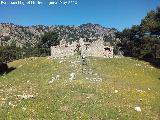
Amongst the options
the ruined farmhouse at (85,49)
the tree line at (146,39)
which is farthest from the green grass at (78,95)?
the tree line at (146,39)

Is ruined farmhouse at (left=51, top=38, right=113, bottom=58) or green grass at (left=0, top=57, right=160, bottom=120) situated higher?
ruined farmhouse at (left=51, top=38, right=113, bottom=58)

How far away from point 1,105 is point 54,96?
5575 mm

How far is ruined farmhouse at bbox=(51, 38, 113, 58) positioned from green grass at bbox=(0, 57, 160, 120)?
15.9 m

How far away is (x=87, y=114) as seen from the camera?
1258 inches

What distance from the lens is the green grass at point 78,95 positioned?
3238 cm

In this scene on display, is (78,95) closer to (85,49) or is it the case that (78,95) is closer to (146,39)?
(85,49)

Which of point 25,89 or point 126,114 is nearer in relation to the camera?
point 126,114

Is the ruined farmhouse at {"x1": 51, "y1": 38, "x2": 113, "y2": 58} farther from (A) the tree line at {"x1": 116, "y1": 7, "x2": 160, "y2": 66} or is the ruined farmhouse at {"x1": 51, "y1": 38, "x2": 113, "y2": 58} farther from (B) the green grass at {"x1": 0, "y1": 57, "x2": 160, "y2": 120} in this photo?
(B) the green grass at {"x1": 0, "y1": 57, "x2": 160, "y2": 120}

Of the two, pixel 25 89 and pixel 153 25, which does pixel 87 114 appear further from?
pixel 153 25

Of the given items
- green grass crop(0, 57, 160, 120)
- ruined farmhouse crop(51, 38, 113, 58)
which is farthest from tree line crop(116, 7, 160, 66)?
green grass crop(0, 57, 160, 120)

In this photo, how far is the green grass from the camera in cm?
3238

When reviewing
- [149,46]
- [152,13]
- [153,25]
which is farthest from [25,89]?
[149,46]

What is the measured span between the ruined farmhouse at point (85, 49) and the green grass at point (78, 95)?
15871 millimetres

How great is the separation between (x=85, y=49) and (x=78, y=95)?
38537 mm
